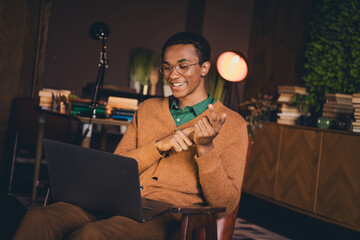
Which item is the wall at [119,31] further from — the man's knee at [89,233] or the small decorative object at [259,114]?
the man's knee at [89,233]

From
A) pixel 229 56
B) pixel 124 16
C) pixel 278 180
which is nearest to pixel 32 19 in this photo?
pixel 124 16

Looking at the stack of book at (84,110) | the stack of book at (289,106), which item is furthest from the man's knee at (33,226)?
the stack of book at (289,106)

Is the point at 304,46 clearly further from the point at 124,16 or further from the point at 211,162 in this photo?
the point at 211,162

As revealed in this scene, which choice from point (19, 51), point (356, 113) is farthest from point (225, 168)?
point (19, 51)

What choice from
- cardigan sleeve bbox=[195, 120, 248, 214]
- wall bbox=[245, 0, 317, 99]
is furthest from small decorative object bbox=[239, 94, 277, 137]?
cardigan sleeve bbox=[195, 120, 248, 214]

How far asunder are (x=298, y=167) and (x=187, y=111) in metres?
2.23

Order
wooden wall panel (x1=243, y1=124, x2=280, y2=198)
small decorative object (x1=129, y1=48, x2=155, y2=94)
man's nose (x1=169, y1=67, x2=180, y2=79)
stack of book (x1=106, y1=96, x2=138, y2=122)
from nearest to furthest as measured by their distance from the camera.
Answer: man's nose (x1=169, y1=67, x2=180, y2=79) < stack of book (x1=106, y1=96, x2=138, y2=122) < wooden wall panel (x1=243, y1=124, x2=280, y2=198) < small decorative object (x1=129, y1=48, x2=155, y2=94)

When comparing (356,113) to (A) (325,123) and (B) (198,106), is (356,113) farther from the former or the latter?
(B) (198,106)

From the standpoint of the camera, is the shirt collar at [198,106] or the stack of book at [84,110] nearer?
the shirt collar at [198,106]

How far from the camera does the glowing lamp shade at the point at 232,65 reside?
168 inches

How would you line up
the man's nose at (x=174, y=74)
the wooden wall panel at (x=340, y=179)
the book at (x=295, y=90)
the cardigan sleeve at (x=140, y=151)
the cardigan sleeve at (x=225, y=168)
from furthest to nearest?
the book at (x=295, y=90), the wooden wall panel at (x=340, y=179), the man's nose at (x=174, y=74), the cardigan sleeve at (x=140, y=151), the cardigan sleeve at (x=225, y=168)

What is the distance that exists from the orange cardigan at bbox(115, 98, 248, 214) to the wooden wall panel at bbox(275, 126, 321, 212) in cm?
208

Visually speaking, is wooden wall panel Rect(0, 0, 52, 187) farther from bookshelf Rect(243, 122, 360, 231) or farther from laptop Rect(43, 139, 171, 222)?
laptop Rect(43, 139, 171, 222)

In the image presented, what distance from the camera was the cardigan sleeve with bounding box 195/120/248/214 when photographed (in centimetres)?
178
